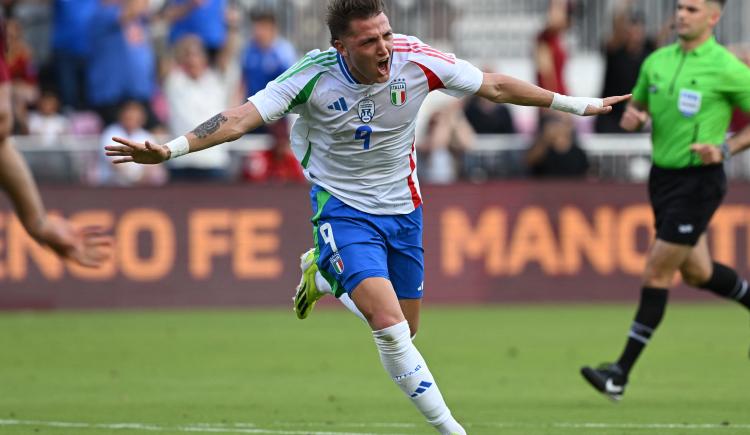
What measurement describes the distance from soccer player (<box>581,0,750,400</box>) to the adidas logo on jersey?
10.8 ft

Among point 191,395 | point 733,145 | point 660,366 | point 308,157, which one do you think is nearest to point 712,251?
point 660,366

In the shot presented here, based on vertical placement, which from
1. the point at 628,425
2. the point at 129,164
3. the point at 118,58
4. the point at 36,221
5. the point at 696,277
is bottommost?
the point at 129,164

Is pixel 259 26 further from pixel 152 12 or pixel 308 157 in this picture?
pixel 308 157

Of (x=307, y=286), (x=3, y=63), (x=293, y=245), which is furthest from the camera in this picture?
(x=293, y=245)

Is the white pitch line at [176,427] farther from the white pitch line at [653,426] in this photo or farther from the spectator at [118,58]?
the spectator at [118,58]

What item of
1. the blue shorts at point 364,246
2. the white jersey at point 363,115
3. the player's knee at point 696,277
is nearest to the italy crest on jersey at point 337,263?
the blue shorts at point 364,246

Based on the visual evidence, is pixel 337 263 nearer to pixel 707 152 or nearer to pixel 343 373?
pixel 707 152

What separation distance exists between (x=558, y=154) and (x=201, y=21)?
5486 mm

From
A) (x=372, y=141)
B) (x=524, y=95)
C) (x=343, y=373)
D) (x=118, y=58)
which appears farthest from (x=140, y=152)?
(x=118, y=58)

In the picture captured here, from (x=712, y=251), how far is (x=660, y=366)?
5840 mm

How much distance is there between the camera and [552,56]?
2072 cm

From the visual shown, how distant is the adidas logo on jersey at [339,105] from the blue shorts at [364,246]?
58 centimetres

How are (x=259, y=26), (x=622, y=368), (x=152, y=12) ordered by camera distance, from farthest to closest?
(x=152, y=12) < (x=259, y=26) < (x=622, y=368)

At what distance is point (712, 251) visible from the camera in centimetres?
1877
